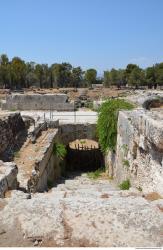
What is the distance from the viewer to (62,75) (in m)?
69.0

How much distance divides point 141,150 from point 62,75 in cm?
6006

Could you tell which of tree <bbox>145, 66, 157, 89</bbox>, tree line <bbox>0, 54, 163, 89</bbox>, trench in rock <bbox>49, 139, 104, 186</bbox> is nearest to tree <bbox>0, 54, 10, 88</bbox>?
tree line <bbox>0, 54, 163, 89</bbox>

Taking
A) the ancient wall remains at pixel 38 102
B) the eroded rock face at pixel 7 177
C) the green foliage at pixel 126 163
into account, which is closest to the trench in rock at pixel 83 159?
the ancient wall remains at pixel 38 102

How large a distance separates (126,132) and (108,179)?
4.97 meters

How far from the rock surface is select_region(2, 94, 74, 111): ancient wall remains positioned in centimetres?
2316

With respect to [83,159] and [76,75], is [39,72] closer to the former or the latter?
[76,75]

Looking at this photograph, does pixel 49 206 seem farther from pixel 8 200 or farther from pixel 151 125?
pixel 151 125

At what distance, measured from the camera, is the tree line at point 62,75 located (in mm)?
61688

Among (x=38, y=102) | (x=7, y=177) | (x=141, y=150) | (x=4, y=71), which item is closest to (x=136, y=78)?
(x=4, y=71)

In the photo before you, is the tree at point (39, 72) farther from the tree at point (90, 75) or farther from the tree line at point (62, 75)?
the tree at point (90, 75)

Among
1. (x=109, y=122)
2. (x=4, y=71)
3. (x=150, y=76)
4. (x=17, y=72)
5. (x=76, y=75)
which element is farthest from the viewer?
(x=76, y=75)

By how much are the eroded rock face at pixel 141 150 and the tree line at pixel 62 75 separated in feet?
161

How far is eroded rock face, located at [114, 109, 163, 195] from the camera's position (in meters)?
8.05

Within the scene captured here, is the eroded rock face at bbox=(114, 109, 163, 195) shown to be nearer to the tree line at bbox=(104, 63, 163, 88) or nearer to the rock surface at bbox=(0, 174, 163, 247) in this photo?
the rock surface at bbox=(0, 174, 163, 247)
